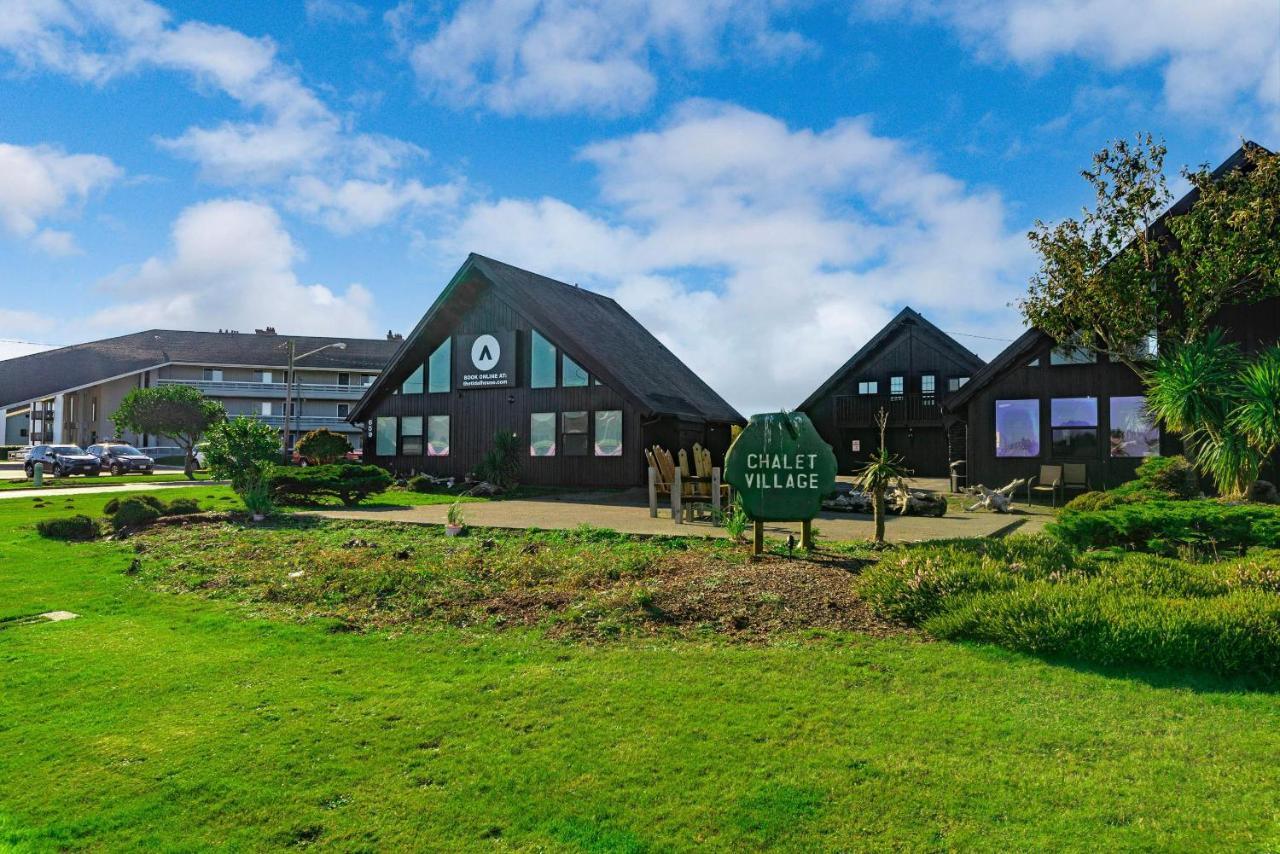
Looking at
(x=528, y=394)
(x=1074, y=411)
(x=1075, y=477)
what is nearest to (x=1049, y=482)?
(x=1075, y=477)

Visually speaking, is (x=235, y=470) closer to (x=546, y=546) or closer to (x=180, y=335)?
(x=546, y=546)

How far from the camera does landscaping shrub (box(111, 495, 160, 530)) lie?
48.8ft

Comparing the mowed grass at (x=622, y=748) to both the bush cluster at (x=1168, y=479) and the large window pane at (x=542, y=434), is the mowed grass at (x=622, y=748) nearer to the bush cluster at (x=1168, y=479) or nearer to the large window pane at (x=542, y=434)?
the bush cluster at (x=1168, y=479)

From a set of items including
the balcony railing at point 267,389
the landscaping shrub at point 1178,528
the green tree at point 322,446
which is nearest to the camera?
the landscaping shrub at point 1178,528

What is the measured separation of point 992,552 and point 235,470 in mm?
15187

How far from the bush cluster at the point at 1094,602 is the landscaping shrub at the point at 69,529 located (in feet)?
42.0

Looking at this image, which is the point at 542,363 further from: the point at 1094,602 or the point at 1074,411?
the point at 1094,602

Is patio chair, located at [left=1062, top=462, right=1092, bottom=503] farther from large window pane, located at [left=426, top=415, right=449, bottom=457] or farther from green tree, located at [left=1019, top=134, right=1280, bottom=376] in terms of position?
large window pane, located at [left=426, top=415, right=449, bottom=457]

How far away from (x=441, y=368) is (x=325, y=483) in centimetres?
1259

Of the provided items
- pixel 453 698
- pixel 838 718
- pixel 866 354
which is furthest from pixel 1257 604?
pixel 866 354

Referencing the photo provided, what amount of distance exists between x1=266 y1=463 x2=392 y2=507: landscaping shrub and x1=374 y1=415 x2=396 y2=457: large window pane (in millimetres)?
11530

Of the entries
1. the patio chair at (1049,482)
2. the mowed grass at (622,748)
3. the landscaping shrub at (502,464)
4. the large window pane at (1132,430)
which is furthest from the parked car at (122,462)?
the large window pane at (1132,430)

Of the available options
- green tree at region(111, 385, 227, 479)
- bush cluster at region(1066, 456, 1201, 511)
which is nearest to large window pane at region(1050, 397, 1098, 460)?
bush cluster at region(1066, 456, 1201, 511)

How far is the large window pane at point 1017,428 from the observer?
2248 cm
